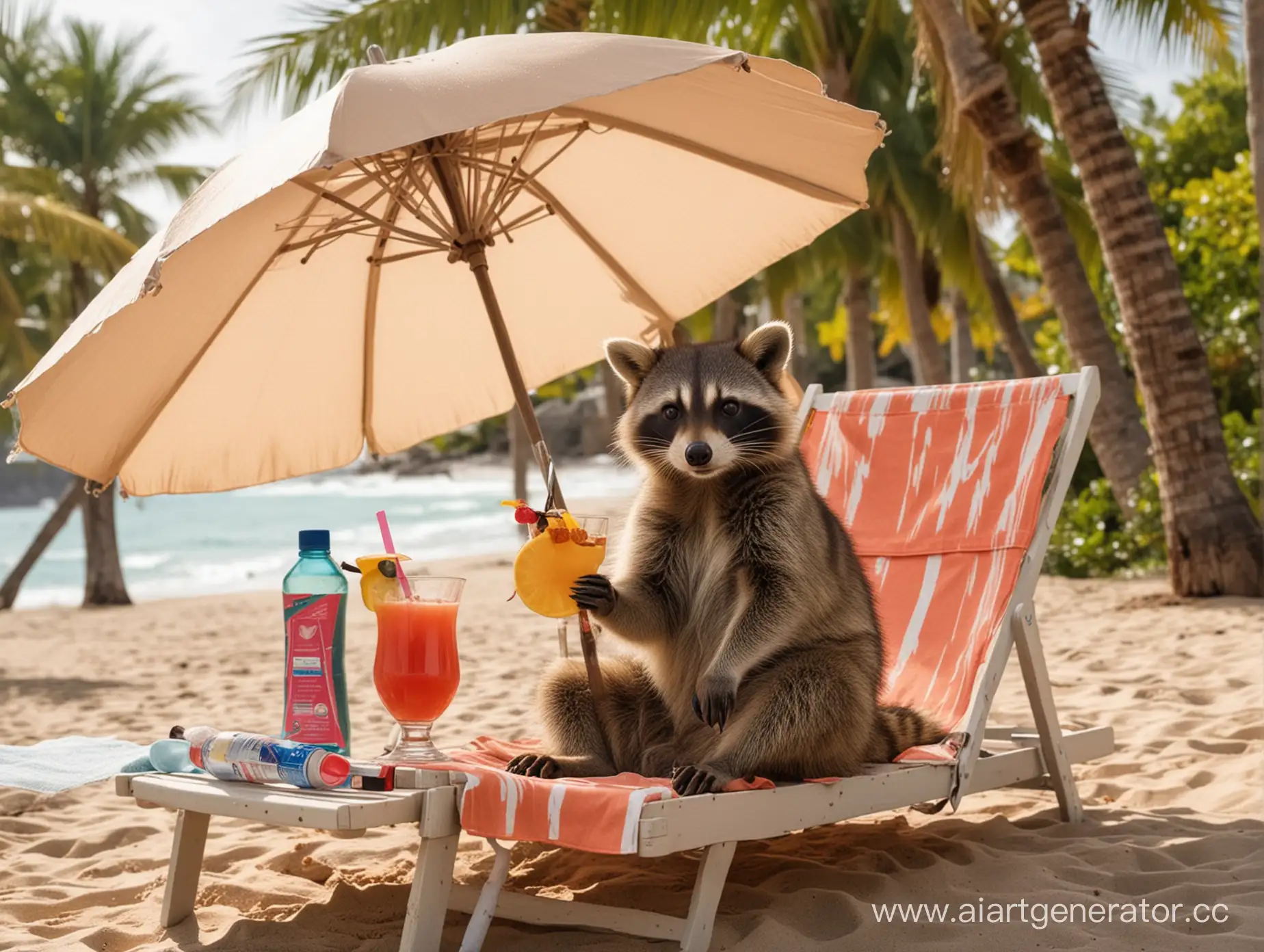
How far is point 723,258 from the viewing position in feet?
15.8

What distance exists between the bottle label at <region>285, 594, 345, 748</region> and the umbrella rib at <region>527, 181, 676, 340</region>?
1825mm

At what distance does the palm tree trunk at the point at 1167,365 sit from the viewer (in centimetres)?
823

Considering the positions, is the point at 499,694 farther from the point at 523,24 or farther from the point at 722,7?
the point at 523,24

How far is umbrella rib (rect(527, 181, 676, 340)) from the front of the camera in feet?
15.0

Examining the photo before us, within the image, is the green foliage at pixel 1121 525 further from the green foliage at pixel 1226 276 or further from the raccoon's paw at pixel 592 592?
the raccoon's paw at pixel 592 592

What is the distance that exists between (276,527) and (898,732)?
54.3 metres

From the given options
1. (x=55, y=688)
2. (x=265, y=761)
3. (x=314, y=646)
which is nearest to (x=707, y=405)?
(x=314, y=646)

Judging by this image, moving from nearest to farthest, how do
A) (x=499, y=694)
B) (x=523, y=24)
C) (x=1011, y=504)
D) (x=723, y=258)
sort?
(x=1011, y=504), (x=723, y=258), (x=499, y=694), (x=523, y=24)

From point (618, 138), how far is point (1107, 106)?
17.7ft

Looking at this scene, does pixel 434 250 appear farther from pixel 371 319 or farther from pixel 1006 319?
pixel 1006 319

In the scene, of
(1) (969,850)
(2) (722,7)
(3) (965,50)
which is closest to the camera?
(1) (969,850)

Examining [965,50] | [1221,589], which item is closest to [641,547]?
[1221,589]

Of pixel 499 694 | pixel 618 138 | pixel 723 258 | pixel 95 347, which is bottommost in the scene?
pixel 499 694

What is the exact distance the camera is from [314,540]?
336 cm
